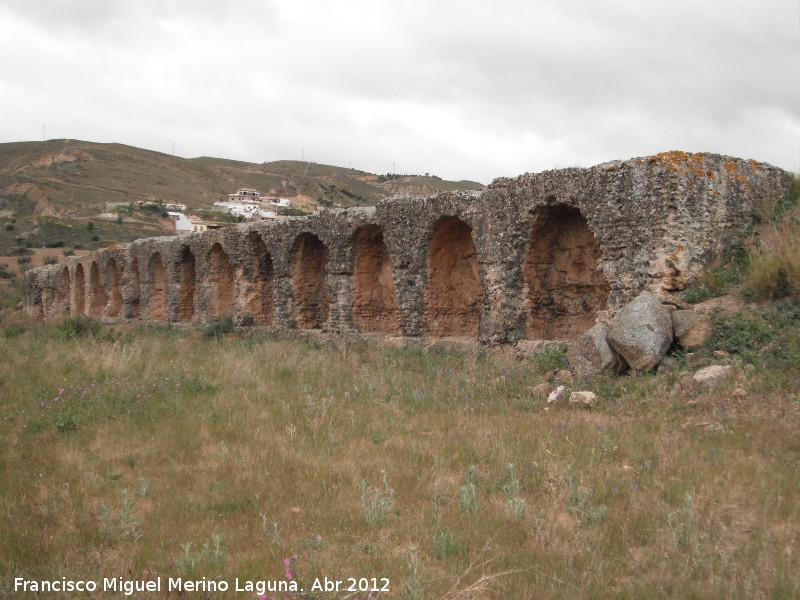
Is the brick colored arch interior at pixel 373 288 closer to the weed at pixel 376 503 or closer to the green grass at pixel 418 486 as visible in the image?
the green grass at pixel 418 486

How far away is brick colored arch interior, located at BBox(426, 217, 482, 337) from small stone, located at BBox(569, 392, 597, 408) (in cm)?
537

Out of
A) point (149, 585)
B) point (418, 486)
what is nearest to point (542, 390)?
point (418, 486)

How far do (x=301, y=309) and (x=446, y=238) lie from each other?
15.0 feet

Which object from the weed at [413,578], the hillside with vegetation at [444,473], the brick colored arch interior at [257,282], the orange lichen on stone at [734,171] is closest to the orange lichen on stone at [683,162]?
the orange lichen on stone at [734,171]

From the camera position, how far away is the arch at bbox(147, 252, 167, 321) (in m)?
20.9

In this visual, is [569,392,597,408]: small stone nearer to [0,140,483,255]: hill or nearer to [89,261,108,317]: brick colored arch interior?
[89,261,108,317]: brick colored arch interior

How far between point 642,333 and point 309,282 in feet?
30.8

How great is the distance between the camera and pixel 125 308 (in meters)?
22.0

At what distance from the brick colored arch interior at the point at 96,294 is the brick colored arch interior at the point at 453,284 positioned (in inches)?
706

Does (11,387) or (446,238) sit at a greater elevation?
(446,238)

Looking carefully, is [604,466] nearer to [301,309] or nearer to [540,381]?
[540,381]

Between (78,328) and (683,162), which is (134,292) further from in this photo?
(683,162)

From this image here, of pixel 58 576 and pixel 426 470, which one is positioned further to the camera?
pixel 426 470

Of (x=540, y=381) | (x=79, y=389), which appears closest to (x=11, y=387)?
(x=79, y=389)
